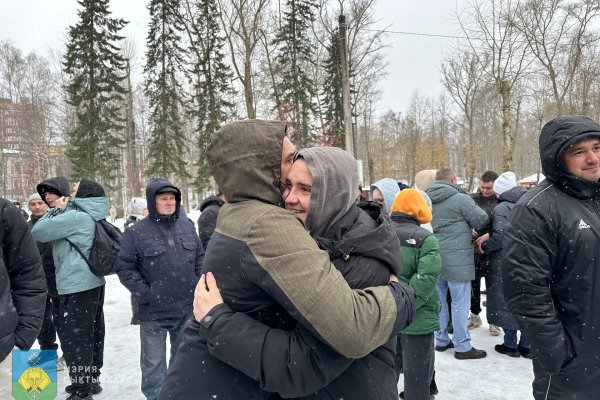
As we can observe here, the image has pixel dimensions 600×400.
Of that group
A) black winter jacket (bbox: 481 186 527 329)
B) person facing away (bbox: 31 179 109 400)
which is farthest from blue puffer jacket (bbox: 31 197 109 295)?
black winter jacket (bbox: 481 186 527 329)

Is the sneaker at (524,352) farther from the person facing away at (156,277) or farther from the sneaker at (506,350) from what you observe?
the person facing away at (156,277)

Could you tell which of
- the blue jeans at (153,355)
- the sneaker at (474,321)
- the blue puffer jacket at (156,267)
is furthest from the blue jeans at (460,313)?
the blue jeans at (153,355)

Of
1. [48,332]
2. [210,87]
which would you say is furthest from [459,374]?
[210,87]

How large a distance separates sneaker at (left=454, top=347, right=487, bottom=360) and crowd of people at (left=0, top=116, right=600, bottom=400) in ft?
3.60

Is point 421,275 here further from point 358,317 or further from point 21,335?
point 21,335

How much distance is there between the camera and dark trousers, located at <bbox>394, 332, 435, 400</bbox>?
3426 mm

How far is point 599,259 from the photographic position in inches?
86.7

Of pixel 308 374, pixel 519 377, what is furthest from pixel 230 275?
pixel 519 377

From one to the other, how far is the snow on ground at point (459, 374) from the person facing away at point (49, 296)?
49cm

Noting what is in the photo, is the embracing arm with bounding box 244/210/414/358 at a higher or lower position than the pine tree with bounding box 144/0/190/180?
lower

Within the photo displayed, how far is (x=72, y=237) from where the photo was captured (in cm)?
412

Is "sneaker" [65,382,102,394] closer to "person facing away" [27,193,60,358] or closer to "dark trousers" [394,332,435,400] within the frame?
"person facing away" [27,193,60,358]

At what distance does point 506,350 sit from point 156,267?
4318 millimetres

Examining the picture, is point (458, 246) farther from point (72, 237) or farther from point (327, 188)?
point (72, 237)
